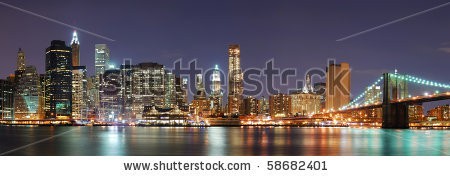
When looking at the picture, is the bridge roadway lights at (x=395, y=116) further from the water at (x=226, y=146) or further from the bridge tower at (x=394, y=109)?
the water at (x=226, y=146)

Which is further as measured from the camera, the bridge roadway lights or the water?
the bridge roadway lights

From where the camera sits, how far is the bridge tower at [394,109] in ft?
300

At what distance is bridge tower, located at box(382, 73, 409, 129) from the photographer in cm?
9138

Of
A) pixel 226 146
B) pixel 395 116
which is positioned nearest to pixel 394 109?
pixel 395 116

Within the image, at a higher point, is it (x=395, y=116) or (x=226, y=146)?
(x=395, y=116)

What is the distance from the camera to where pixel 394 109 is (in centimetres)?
9369

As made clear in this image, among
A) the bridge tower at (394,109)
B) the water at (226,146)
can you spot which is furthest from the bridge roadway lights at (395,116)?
the water at (226,146)

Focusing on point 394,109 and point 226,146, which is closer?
point 226,146

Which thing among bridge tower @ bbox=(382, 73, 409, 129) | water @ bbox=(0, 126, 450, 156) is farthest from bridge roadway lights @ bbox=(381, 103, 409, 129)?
water @ bbox=(0, 126, 450, 156)

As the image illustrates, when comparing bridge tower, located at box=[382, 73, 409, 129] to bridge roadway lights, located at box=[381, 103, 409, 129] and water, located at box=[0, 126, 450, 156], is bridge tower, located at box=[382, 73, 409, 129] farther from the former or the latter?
water, located at box=[0, 126, 450, 156]

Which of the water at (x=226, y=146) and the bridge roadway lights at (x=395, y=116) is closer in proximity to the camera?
the water at (x=226, y=146)

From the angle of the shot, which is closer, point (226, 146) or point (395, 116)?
point (226, 146)

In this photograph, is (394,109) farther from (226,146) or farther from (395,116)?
(226,146)

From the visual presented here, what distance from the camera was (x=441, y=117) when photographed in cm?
17600
